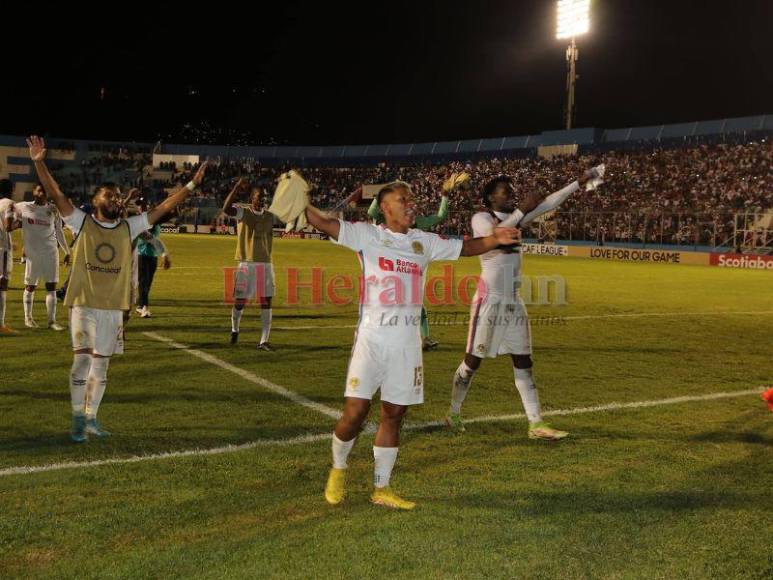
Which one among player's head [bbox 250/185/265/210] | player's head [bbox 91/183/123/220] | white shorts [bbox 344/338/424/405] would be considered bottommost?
white shorts [bbox 344/338/424/405]

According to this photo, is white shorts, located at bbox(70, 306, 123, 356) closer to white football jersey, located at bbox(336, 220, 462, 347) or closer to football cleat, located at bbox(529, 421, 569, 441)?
white football jersey, located at bbox(336, 220, 462, 347)

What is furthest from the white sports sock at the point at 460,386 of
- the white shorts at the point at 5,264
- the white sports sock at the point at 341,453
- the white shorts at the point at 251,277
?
the white shorts at the point at 5,264

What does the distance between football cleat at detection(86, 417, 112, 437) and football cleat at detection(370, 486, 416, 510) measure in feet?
8.59

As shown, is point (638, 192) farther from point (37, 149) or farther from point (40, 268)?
point (37, 149)

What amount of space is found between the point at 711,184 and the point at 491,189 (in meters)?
43.1

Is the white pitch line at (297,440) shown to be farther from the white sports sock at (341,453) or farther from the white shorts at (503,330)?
the white sports sock at (341,453)

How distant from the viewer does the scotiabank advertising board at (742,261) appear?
109ft

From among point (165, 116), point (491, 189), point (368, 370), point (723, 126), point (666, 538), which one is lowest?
point (666, 538)

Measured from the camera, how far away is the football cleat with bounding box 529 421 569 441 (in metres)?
6.40

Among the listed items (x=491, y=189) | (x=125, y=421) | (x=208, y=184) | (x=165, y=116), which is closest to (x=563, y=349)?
(x=491, y=189)

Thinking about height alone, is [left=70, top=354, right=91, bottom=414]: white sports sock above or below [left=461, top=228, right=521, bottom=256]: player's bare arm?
below

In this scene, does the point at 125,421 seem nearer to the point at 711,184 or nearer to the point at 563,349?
the point at 563,349

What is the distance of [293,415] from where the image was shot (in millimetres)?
7051

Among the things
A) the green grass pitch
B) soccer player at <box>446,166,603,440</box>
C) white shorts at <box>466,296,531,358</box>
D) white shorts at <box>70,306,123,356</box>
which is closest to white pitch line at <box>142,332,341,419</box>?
the green grass pitch
